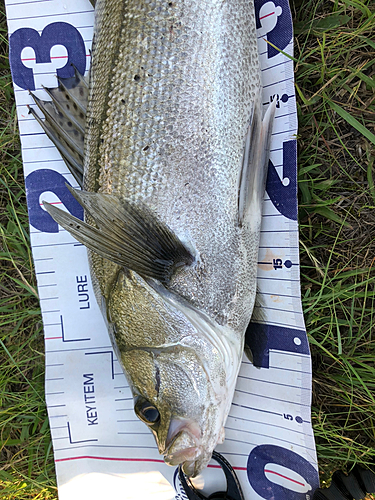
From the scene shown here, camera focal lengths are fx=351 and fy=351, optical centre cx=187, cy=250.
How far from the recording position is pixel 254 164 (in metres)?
1.43

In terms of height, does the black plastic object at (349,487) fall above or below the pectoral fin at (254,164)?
below

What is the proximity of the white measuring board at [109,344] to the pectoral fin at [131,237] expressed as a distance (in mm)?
613

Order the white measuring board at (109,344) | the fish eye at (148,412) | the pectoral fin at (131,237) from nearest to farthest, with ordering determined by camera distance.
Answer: the pectoral fin at (131,237), the fish eye at (148,412), the white measuring board at (109,344)

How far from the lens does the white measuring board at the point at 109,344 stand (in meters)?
1.66

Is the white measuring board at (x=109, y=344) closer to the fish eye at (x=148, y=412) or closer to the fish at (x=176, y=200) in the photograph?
the fish at (x=176, y=200)

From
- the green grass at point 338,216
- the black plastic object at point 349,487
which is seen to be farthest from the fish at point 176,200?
the black plastic object at point 349,487

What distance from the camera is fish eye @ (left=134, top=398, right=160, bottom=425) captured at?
1308mm

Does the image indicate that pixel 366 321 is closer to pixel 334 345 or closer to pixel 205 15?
pixel 334 345

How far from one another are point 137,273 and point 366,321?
1.17m

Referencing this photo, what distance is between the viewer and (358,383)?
5.56ft

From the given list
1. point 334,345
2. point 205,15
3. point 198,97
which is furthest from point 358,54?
point 334,345

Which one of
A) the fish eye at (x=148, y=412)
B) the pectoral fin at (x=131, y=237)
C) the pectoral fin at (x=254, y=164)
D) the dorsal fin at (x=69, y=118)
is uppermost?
the dorsal fin at (x=69, y=118)

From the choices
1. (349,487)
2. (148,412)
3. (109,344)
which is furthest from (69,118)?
(349,487)

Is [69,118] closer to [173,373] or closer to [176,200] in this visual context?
[176,200]
